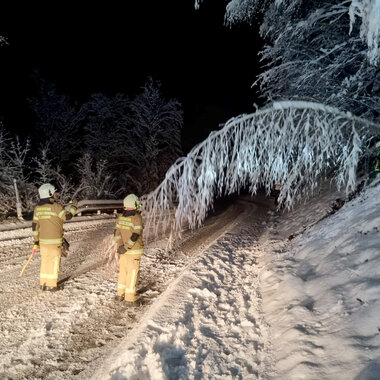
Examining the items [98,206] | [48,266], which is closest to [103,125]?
[98,206]

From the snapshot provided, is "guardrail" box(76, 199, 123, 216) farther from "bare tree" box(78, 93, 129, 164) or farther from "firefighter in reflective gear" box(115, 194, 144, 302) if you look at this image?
"bare tree" box(78, 93, 129, 164)

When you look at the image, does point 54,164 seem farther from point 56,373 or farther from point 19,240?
point 56,373

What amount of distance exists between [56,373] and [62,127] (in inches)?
842

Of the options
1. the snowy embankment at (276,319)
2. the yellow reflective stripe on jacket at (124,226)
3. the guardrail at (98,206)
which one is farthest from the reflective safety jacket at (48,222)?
the guardrail at (98,206)

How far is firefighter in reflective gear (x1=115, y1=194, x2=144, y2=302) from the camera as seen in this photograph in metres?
5.09

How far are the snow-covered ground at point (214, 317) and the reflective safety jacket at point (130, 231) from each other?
100cm

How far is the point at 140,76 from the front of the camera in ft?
136

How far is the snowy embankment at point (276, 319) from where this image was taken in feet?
10.6

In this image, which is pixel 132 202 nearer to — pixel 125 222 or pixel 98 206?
pixel 125 222

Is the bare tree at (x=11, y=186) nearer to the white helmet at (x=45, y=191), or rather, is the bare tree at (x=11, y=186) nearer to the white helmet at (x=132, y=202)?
the white helmet at (x=45, y=191)

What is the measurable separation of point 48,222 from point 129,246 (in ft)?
5.69

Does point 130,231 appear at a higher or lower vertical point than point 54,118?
lower

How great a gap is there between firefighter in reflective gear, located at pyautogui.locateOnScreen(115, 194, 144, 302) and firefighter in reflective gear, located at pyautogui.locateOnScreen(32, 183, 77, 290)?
1.24m

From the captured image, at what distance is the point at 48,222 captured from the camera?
5.47 meters
